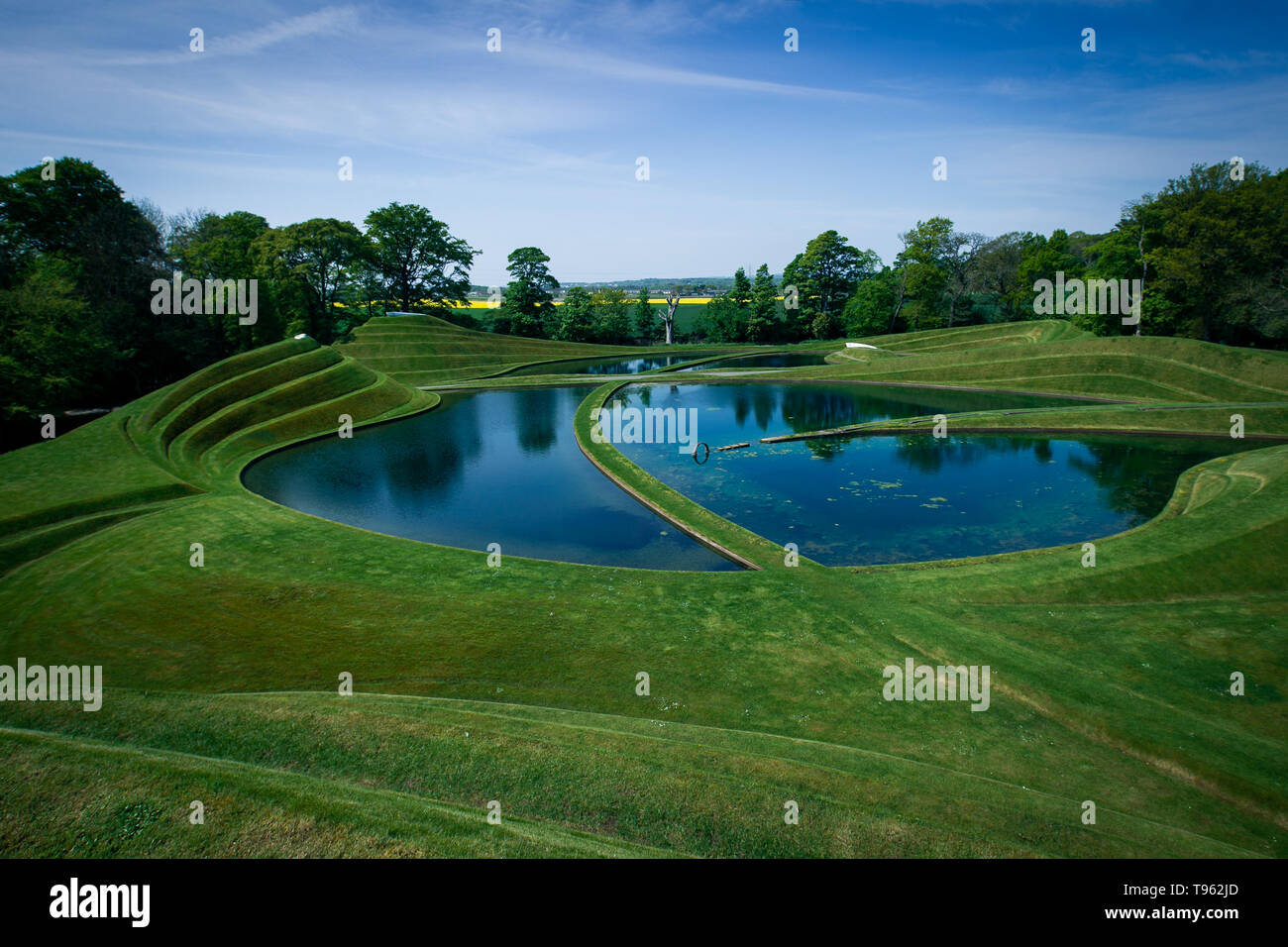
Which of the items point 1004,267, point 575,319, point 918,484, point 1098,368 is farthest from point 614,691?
point 1004,267

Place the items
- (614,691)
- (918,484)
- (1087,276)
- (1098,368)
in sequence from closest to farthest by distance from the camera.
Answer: (614,691), (918,484), (1098,368), (1087,276)

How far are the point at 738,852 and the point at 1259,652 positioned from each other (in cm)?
1757

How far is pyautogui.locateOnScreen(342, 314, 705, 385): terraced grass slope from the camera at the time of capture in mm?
75062

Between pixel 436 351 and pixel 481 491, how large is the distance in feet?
174

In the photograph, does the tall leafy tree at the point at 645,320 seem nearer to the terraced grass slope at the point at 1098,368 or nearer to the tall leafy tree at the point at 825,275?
the tall leafy tree at the point at 825,275

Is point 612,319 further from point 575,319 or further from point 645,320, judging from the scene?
point 575,319

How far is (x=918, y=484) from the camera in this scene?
35.5 m

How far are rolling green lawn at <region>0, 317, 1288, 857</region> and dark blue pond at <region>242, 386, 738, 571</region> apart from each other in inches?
83.0

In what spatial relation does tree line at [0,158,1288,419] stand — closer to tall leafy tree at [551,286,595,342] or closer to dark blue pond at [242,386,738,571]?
tall leafy tree at [551,286,595,342]

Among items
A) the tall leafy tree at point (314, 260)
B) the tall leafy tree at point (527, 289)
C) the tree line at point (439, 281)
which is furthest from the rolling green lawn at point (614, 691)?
the tall leafy tree at point (527, 289)

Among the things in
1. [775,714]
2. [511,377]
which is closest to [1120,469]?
[775,714]

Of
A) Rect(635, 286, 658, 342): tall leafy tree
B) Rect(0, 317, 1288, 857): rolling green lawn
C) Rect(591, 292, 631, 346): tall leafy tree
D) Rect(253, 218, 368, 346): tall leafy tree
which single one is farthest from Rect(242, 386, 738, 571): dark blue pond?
Rect(635, 286, 658, 342): tall leafy tree
